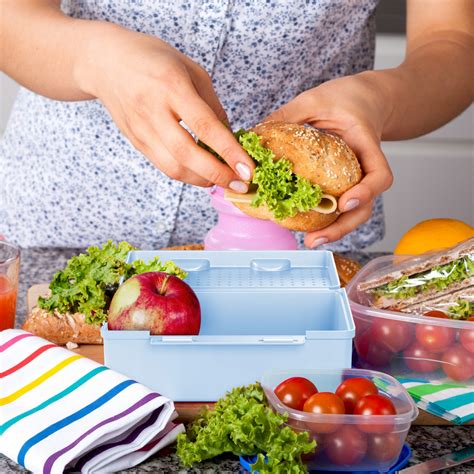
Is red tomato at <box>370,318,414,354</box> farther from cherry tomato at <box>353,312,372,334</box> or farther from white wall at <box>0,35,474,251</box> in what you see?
white wall at <box>0,35,474,251</box>

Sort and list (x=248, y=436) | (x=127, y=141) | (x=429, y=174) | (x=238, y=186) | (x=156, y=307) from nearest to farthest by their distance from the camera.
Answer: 1. (x=248, y=436)
2. (x=156, y=307)
3. (x=238, y=186)
4. (x=127, y=141)
5. (x=429, y=174)

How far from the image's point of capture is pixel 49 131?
182 cm

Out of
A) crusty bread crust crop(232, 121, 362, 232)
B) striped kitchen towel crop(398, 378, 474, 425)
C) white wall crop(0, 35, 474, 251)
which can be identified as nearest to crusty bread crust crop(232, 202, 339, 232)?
crusty bread crust crop(232, 121, 362, 232)

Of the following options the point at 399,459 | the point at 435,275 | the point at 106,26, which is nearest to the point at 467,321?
the point at 435,275

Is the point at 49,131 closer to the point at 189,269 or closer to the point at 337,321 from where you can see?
the point at 189,269

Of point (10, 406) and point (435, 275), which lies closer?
point (10, 406)

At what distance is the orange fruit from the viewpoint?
1.41 metres

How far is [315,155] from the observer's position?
52.3 inches

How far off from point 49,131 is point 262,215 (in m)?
0.65

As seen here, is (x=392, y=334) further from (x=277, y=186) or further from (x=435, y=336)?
(x=277, y=186)

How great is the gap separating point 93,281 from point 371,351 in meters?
0.40

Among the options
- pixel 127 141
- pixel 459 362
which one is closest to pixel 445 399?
pixel 459 362

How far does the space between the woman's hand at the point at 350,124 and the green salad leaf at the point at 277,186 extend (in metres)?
0.08

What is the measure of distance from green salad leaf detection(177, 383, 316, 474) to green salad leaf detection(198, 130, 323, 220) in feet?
1.20
